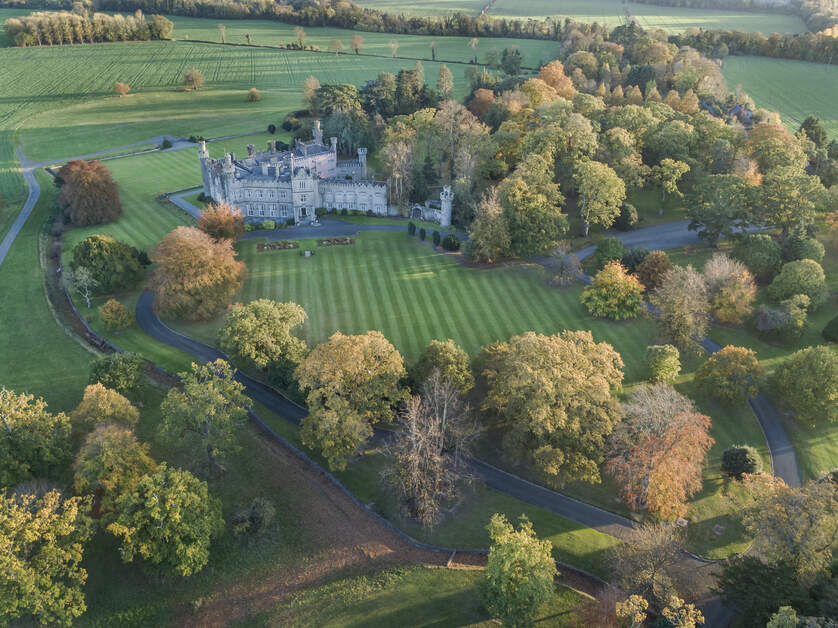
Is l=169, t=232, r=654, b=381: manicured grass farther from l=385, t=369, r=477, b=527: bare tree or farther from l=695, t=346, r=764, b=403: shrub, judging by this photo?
l=385, t=369, r=477, b=527: bare tree

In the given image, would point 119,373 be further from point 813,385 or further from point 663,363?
point 813,385

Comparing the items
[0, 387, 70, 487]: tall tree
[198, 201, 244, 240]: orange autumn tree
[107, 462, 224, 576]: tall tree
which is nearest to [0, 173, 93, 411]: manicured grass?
[0, 387, 70, 487]: tall tree

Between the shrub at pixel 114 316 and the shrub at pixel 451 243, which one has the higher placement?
the shrub at pixel 451 243

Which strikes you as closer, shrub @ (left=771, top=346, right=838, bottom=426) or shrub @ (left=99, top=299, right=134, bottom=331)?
shrub @ (left=771, top=346, right=838, bottom=426)

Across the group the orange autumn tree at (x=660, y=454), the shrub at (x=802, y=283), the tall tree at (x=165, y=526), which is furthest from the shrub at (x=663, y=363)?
the tall tree at (x=165, y=526)

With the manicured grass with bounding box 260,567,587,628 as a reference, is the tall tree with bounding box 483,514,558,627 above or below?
above

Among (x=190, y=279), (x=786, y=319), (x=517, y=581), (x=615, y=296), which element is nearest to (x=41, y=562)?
(x=517, y=581)

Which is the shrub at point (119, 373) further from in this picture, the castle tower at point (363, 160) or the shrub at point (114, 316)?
the castle tower at point (363, 160)
